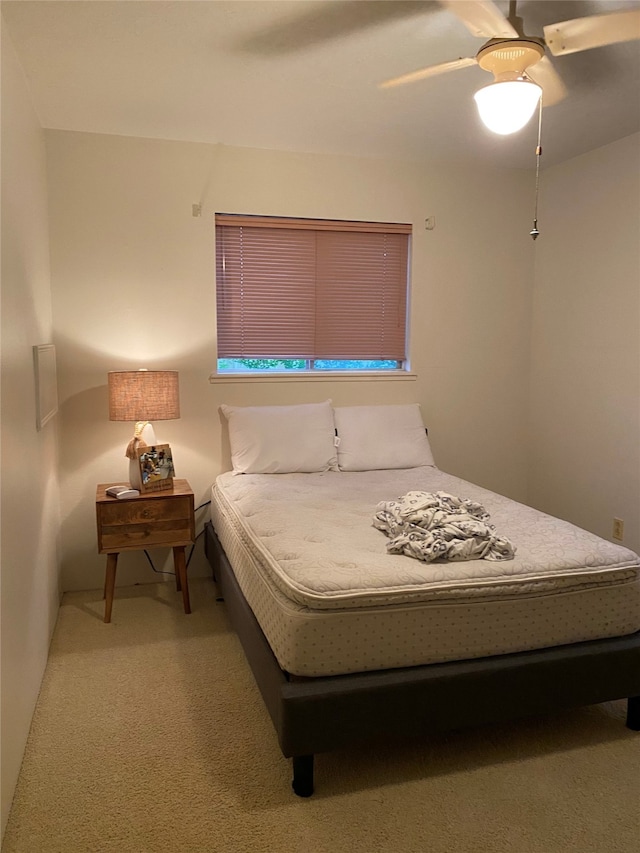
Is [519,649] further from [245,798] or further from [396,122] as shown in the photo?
[396,122]

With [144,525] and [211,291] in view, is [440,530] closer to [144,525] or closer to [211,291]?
[144,525]

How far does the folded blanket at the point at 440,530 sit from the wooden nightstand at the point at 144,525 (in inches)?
43.3

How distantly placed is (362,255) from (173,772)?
2947mm

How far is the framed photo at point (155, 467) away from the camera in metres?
3.16

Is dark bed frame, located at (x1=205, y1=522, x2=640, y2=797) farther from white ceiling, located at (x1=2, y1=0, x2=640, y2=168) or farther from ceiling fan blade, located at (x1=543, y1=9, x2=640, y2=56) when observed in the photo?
white ceiling, located at (x1=2, y1=0, x2=640, y2=168)

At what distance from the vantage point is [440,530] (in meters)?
2.24

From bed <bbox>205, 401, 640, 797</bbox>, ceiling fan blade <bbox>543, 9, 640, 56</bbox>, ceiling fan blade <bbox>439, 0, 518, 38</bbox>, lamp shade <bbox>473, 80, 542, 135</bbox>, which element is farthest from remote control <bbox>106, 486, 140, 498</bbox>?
ceiling fan blade <bbox>543, 9, 640, 56</bbox>

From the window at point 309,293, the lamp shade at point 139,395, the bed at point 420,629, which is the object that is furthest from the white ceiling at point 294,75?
the bed at point 420,629

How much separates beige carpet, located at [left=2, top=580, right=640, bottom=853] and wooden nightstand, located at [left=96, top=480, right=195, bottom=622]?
624mm

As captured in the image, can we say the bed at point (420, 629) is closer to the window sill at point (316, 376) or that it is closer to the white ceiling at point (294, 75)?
the window sill at point (316, 376)

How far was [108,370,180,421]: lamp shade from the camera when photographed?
315cm

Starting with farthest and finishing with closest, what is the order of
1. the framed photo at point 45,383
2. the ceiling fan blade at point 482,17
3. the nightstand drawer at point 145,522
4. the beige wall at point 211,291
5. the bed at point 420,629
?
the beige wall at point 211,291, the nightstand drawer at point 145,522, the framed photo at point 45,383, the bed at point 420,629, the ceiling fan blade at point 482,17

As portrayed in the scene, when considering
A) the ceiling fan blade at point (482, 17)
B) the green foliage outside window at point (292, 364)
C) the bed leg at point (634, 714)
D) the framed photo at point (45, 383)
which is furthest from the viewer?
the green foliage outside window at point (292, 364)

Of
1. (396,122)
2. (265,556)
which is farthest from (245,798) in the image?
(396,122)
